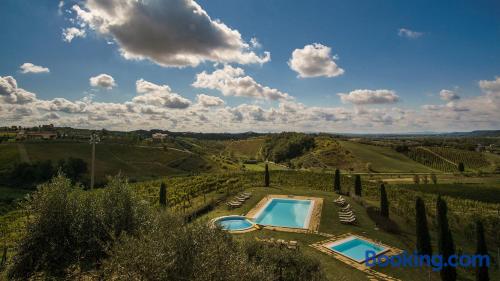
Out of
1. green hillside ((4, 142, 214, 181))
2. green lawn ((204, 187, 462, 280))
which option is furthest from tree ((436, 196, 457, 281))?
green hillside ((4, 142, 214, 181))

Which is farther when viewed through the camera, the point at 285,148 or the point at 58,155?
the point at 285,148

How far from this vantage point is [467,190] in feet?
162

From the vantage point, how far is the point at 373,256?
768 inches

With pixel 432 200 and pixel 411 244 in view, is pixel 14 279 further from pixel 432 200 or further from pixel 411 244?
pixel 432 200

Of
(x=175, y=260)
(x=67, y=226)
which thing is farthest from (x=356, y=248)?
(x=67, y=226)

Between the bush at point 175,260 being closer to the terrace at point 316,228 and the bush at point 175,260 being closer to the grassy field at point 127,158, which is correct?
the terrace at point 316,228

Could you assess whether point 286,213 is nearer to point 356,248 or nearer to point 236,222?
point 236,222

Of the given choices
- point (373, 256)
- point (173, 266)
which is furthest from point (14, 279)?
point (373, 256)

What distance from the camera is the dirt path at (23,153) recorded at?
227ft

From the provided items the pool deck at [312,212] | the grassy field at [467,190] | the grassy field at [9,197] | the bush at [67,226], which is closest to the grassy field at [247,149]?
the grassy field at [467,190]

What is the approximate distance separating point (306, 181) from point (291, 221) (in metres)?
A: 21.0

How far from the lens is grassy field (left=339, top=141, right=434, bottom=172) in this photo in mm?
82731

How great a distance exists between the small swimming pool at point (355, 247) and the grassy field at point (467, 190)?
31.7m

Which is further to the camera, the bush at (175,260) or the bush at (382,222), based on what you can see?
the bush at (382,222)
